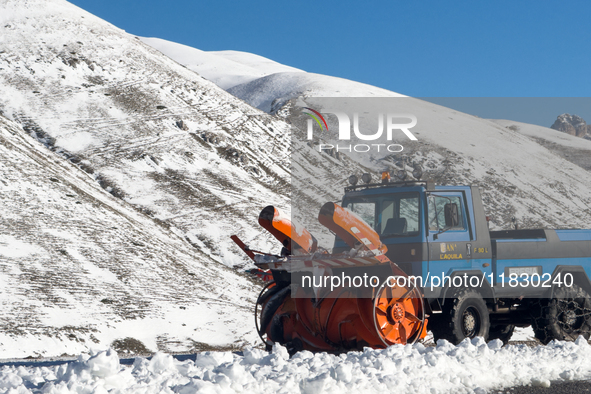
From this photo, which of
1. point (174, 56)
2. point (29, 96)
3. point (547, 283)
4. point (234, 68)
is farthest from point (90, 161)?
point (174, 56)

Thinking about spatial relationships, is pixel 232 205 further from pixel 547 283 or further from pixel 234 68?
pixel 234 68

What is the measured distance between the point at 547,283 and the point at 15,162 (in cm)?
2386

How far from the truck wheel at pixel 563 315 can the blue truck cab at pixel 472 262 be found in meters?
0.02

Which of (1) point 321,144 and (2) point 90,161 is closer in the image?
(2) point 90,161

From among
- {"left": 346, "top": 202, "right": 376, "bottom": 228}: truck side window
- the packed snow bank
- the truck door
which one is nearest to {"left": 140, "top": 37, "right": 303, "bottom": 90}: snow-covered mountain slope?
{"left": 346, "top": 202, "right": 376, "bottom": 228}: truck side window

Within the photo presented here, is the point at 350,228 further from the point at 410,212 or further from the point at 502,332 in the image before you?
the point at 502,332

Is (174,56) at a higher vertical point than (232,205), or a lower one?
higher

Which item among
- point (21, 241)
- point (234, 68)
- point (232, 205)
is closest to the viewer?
point (21, 241)

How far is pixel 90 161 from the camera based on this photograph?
109 feet

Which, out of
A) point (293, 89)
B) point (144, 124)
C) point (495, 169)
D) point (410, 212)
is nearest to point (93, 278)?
point (410, 212)

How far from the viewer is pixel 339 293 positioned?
833 cm

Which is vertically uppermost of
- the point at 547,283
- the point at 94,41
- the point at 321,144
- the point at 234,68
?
the point at 234,68

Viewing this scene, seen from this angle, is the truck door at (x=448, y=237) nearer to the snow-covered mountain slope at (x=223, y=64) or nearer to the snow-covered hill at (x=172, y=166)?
the snow-covered hill at (x=172, y=166)

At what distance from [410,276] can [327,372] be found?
3020mm
